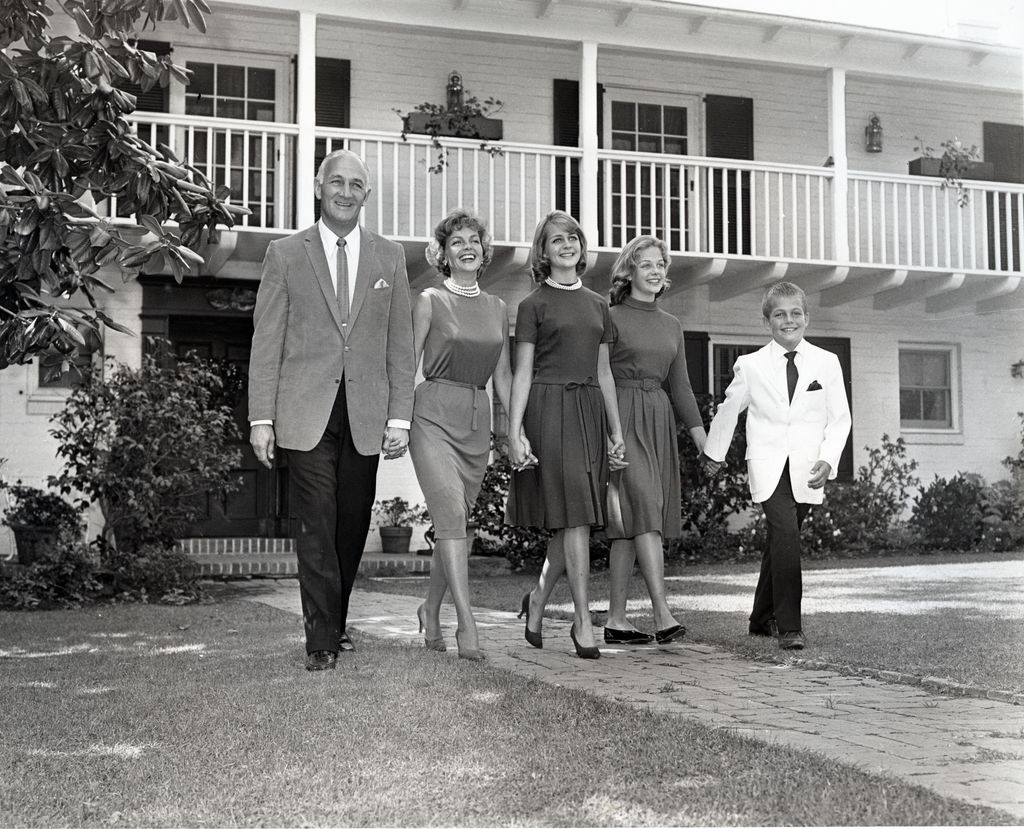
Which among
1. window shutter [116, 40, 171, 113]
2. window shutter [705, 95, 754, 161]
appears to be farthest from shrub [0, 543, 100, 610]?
window shutter [705, 95, 754, 161]

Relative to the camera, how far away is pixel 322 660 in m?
4.47

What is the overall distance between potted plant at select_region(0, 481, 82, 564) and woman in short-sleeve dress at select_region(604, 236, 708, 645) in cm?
622

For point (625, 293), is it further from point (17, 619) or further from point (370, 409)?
point (17, 619)

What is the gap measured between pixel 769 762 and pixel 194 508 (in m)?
6.76

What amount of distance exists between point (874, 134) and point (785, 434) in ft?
30.7

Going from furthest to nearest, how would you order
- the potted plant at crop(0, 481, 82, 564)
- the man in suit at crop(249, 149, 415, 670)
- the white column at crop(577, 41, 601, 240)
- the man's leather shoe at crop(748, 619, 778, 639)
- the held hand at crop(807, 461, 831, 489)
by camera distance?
the white column at crop(577, 41, 601, 240), the potted plant at crop(0, 481, 82, 564), the man's leather shoe at crop(748, 619, 778, 639), the held hand at crop(807, 461, 831, 489), the man in suit at crop(249, 149, 415, 670)

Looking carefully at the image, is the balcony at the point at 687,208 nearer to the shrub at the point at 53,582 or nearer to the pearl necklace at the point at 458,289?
the shrub at the point at 53,582

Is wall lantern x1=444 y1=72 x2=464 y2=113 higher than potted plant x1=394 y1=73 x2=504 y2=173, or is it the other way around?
wall lantern x1=444 y1=72 x2=464 y2=113

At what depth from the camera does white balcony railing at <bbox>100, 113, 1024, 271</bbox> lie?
36.3ft

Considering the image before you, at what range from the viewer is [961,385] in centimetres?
1418

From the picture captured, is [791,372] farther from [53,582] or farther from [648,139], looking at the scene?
[648,139]

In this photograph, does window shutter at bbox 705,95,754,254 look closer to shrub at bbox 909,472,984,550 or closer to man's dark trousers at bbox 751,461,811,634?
shrub at bbox 909,472,984,550

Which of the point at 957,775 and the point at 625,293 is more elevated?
the point at 625,293

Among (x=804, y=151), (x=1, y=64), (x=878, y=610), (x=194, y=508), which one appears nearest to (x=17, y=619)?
(x=194, y=508)
